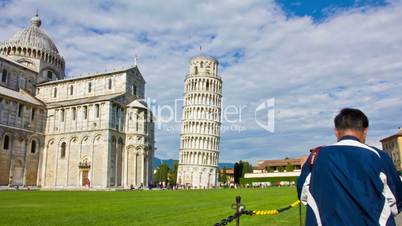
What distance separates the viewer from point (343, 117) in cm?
358

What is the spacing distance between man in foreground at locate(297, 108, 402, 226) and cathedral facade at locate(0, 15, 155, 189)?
46853 millimetres

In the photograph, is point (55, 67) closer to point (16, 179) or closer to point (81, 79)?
point (81, 79)

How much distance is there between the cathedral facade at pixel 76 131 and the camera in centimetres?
4888

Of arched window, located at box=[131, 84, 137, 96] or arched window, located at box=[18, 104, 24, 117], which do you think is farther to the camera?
arched window, located at box=[131, 84, 137, 96]

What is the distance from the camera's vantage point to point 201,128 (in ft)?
277

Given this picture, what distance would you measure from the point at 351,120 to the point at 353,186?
2.26 ft

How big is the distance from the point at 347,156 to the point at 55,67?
220ft

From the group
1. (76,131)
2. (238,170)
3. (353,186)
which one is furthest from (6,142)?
(238,170)

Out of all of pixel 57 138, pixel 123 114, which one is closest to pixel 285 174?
pixel 123 114

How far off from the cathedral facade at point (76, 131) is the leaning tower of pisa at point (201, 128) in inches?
1071

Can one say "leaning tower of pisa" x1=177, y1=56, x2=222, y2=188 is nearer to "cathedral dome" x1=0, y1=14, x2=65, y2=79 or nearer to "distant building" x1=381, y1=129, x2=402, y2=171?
"cathedral dome" x1=0, y1=14, x2=65, y2=79

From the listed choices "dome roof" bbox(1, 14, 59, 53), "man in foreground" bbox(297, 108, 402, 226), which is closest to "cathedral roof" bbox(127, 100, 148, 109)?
"dome roof" bbox(1, 14, 59, 53)

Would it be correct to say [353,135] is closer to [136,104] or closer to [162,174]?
[136,104]

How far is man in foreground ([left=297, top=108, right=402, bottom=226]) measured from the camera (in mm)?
3168
